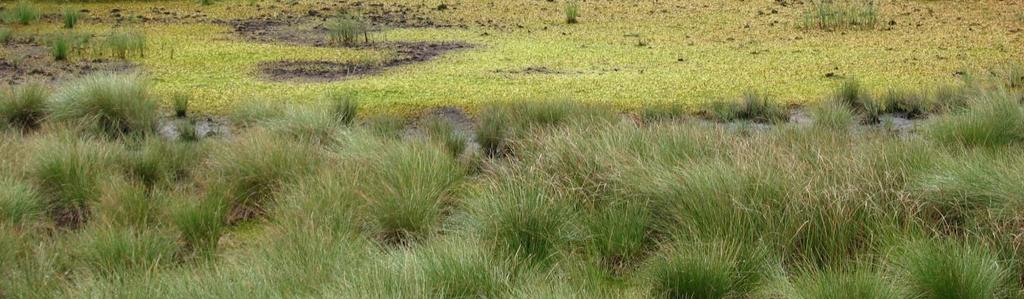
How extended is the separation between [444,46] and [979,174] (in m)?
7.92

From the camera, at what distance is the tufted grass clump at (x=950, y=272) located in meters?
4.59

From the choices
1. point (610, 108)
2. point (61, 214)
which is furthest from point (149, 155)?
point (610, 108)

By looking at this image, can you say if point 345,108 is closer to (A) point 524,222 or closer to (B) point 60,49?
(A) point 524,222

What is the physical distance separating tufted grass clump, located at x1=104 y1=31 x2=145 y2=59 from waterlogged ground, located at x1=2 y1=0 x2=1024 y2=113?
0.14 meters

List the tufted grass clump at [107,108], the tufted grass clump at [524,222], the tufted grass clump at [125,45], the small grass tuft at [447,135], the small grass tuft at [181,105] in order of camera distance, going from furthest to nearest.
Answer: the tufted grass clump at [125,45], the small grass tuft at [181,105], the tufted grass clump at [107,108], the small grass tuft at [447,135], the tufted grass clump at [524,222]

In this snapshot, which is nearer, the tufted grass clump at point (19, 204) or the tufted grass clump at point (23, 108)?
the tufted grass clump at point (19, 204)

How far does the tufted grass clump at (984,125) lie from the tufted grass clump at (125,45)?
7.73 m

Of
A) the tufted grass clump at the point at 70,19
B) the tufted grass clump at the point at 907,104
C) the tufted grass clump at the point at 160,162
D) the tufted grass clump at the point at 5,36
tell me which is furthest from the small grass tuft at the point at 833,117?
the tufted grass clump at the point at 70,19

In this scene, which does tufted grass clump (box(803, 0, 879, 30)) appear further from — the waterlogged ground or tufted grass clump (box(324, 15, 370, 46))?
tufted grass clump (box(324, 15, 370, 46))

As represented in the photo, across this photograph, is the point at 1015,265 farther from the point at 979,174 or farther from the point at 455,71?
the point at 455,71

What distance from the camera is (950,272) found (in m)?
4.62

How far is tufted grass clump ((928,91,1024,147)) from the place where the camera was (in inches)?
285

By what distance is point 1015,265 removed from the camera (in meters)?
5.00

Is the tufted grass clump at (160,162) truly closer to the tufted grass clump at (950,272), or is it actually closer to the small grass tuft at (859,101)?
the tufted grass clump at (950,272)
